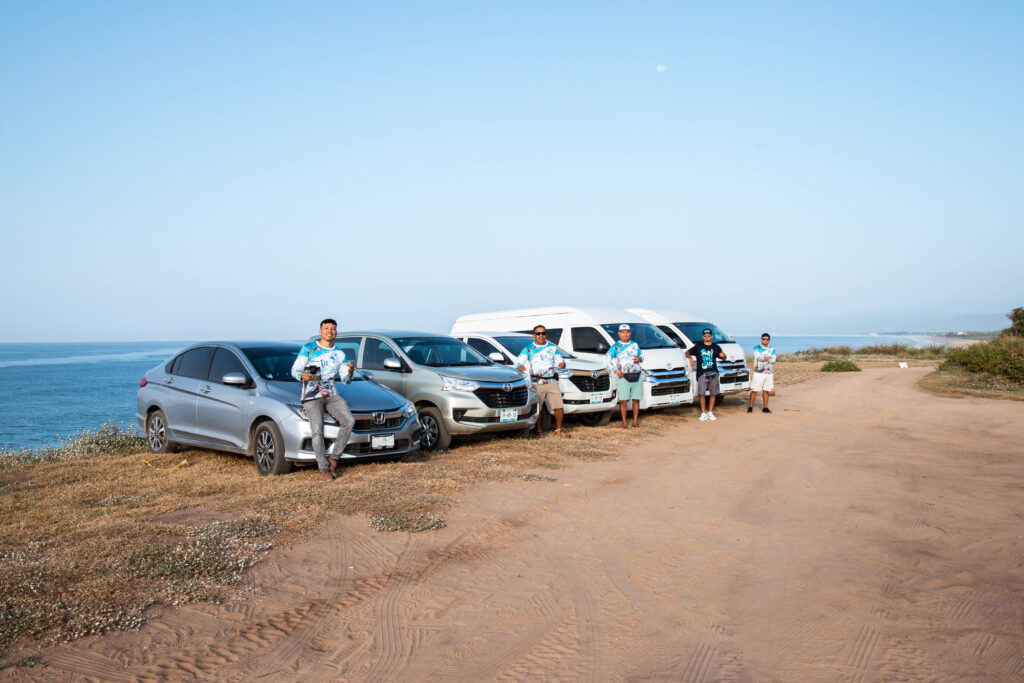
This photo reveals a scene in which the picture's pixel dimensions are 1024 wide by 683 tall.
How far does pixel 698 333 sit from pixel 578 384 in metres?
5.28

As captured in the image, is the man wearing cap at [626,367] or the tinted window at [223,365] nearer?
the tinted window at [223,365]

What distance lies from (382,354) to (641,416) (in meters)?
6.28

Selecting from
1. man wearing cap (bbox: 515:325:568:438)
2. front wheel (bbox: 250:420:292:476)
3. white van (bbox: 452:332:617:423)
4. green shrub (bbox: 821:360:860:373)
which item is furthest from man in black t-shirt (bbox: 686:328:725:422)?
green shrub (bbox: 821:360:860:373)

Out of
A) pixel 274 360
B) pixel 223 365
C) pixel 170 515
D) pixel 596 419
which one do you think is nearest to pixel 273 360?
pixel 274 360

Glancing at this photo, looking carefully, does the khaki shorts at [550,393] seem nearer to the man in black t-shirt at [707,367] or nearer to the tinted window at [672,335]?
the man in black t-shirt at [707,367]

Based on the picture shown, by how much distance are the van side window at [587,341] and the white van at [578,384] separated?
0.47 meters

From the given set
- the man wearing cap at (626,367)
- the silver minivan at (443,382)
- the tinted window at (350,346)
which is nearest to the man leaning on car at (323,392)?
the silver minivan at (443,382)

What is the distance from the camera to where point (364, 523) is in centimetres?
676

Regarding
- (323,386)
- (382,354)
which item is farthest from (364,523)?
(382,354)

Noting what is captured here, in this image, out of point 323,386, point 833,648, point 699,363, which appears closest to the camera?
point 833,648

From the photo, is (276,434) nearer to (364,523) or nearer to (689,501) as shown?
(364,523)

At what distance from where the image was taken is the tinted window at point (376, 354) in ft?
38.5

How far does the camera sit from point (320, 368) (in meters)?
8.42

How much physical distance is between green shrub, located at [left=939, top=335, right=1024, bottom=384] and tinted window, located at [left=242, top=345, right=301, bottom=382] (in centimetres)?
2044
